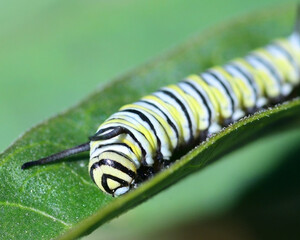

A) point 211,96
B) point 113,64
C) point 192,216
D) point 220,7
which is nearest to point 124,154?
point 211,96

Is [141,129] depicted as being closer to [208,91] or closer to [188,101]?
[188,101]

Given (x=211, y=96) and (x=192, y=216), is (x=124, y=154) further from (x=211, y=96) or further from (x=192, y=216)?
(x=192, y=216)

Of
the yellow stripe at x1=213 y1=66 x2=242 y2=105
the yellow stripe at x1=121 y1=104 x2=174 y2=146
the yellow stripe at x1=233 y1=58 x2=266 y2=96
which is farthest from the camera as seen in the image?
the yellow stripe at x1=233 y1=58 x2=266 y2=96

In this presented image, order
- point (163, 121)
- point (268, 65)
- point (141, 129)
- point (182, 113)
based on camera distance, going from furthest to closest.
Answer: point (268, 65) < point (182, 113) < point (163, 121) < point (141, 129)

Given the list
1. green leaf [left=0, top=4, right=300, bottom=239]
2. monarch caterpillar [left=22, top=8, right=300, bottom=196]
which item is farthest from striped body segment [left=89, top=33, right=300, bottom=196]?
green leaf [left=0, top=4, right=300, bottom=239]

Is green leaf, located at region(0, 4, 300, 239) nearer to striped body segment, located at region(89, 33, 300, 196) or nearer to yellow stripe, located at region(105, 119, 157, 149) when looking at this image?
striped body segment, located at region(89, 33, 300, 196)

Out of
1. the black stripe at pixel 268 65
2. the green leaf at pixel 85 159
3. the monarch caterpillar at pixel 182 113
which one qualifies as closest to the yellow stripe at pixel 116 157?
the monarch caterpillar at pixel 182 113

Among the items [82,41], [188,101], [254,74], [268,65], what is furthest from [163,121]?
[82,41]

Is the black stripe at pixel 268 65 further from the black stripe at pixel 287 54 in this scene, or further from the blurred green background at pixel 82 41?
the blurred green background at pixel 82 41
